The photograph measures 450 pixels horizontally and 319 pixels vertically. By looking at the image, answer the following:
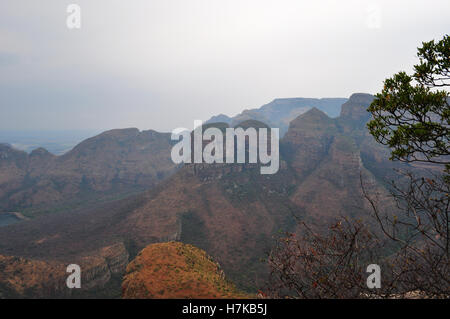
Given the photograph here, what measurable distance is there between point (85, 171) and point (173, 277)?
11641cm

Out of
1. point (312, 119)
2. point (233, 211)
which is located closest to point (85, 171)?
point (233, 211)

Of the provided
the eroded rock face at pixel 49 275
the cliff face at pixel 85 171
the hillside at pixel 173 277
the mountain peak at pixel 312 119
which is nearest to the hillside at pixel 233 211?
the eroded rock face at pixel 49 275

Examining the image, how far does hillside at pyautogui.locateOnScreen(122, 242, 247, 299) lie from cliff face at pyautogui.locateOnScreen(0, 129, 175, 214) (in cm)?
8733

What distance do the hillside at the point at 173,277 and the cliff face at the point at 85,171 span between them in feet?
287

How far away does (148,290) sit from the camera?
12992 mm

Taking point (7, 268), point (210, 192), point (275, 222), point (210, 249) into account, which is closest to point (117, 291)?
point (7, 268)

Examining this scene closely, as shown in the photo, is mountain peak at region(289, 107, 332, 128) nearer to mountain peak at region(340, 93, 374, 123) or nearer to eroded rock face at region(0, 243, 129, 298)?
mountain peak at region(340, 93, 374, 123)

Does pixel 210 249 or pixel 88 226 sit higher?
pixel 88 226

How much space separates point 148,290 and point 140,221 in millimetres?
39091

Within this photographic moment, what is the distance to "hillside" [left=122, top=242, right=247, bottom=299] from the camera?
39.6 ft

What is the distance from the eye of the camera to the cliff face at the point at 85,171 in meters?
87.9
